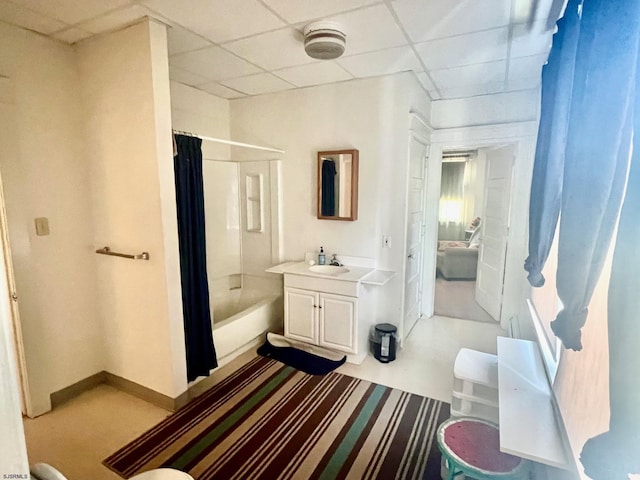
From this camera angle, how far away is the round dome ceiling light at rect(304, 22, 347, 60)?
2.05 m

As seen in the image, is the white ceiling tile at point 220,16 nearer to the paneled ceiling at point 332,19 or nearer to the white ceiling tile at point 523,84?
the paneled ceiling at point 332,19

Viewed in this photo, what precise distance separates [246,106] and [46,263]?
2.38 metres

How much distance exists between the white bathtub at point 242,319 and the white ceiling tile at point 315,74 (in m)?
2.19

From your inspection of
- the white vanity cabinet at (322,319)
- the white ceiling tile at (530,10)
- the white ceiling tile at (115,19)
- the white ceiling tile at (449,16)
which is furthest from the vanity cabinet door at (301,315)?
the white ceiling tile at (530,10)

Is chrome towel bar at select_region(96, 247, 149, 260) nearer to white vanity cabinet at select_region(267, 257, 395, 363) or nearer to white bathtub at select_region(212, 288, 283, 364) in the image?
white bathtub at select_region(212, 288, 283, 364)

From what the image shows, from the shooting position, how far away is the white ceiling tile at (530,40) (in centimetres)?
208

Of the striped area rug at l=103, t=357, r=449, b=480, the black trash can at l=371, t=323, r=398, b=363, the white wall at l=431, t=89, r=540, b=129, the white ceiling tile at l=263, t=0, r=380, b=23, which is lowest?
the striped area rug at l=103, t=357, r=449, b=480

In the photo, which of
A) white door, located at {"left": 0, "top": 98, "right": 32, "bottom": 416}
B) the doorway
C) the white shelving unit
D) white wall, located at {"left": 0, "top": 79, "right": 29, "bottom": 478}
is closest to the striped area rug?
the white shelving unit

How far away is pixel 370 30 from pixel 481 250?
325 centimetres

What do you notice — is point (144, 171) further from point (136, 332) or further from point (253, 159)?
point (253, 159)

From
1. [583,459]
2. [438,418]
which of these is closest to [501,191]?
[438,418]

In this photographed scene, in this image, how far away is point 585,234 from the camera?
3.03 feet

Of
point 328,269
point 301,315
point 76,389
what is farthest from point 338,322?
point 76,389

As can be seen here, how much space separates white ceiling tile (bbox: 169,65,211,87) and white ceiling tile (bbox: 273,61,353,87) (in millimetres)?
726
